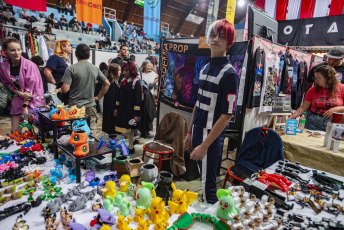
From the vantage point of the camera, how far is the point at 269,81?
2887 mm

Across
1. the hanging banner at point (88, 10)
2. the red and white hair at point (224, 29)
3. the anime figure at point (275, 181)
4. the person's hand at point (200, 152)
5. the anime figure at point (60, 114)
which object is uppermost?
the hanging banner at point (88, 10)

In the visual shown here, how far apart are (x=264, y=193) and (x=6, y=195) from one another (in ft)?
5.35

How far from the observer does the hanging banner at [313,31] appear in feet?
17.9

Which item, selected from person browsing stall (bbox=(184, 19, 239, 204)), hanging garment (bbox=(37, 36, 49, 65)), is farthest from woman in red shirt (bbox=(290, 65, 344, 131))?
hanging garment (bbox=(37, 36, 49, 65))

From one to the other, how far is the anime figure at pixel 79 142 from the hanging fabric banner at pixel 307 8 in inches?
383

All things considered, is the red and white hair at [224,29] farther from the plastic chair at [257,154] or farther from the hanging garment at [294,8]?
the hanging garment at [294,8]

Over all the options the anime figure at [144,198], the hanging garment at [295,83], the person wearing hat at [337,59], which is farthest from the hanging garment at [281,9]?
the anime figure at [144,198]

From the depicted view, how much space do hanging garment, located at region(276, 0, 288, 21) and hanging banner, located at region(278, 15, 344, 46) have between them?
7.16ft

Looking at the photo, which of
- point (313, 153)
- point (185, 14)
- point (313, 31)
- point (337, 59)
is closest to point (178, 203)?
point (313, 153)

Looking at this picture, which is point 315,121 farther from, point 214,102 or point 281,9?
point 281,9

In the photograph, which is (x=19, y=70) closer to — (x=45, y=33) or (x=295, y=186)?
(x=295, y=186)

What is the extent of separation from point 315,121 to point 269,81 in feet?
2.53

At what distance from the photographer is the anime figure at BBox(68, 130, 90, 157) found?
60.1 inches

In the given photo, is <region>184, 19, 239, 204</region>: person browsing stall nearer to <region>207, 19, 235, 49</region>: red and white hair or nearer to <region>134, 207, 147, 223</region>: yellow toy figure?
<region>207, 19, 235, 49</region>: red and white hair
